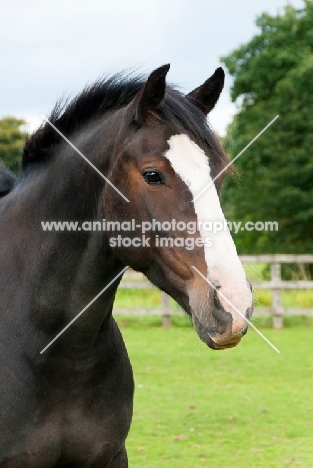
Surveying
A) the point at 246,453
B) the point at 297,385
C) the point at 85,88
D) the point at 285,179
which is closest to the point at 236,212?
the point at 285,179

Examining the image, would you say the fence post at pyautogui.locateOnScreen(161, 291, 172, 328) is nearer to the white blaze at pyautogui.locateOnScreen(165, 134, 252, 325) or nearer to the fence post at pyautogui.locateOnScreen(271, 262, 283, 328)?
the fence post at pyautogui.locateOnScreen(271, 262, 283, 328)

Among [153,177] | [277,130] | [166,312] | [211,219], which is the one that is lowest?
[277,130]

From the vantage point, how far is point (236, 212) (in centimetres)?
2330

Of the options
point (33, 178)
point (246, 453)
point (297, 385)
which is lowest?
point (297, 385)

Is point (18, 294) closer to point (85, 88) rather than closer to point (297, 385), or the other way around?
point (85, 88)

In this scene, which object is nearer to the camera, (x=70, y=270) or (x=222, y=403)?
(x=70, y=270)

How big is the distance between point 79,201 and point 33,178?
0.37m

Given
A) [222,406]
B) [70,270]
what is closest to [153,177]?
[70,270]

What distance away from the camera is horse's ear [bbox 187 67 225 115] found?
3.14 meters

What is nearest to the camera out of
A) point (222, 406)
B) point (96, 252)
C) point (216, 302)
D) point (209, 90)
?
point (216, 302)

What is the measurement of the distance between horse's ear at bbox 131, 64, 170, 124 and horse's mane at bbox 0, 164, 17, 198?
1118 millimetres

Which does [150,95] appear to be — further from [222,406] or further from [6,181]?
[222,406]

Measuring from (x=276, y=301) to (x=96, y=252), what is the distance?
36.8 feet

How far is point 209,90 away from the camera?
124 inches
